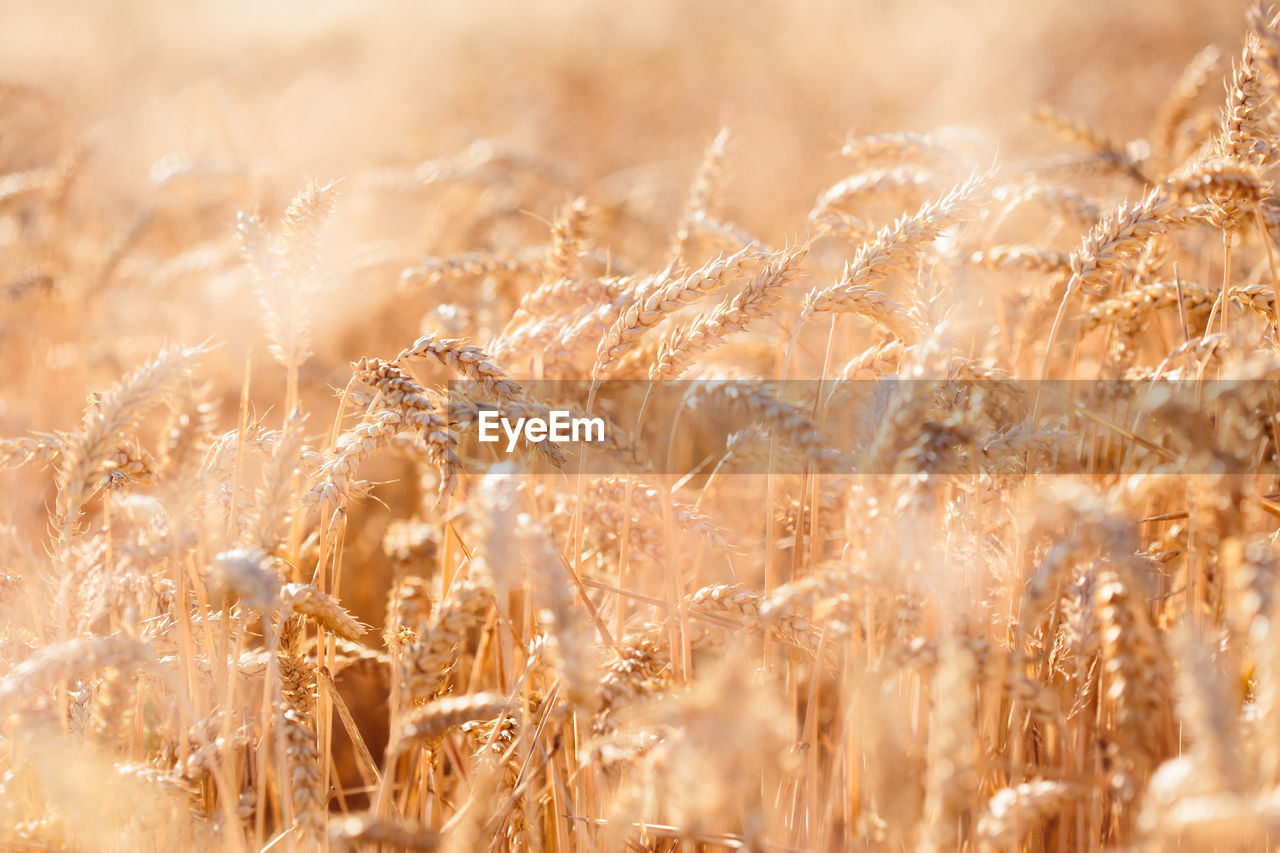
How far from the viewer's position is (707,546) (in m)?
1.97

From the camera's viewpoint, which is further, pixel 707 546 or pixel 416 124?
pixel 416 124

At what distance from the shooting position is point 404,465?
126 inches

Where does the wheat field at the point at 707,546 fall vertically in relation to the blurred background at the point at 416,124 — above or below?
below

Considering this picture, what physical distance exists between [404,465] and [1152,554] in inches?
99.0

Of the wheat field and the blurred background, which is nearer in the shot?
the wheat field

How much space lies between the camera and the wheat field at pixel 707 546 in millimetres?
1048

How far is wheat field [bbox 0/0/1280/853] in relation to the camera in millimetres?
1048

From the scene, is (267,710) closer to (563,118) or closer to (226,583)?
(226,583)

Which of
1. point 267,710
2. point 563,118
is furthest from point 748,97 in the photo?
point 267,710

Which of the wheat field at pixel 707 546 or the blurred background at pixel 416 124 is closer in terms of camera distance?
the wheat field at pixel 707 546

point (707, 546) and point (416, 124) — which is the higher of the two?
point (416, 124)

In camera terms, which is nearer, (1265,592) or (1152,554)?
(1265,592)

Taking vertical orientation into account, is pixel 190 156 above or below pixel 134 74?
below

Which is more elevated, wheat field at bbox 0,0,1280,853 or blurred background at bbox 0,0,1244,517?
blurred background at bbox 0,0,1244,517
